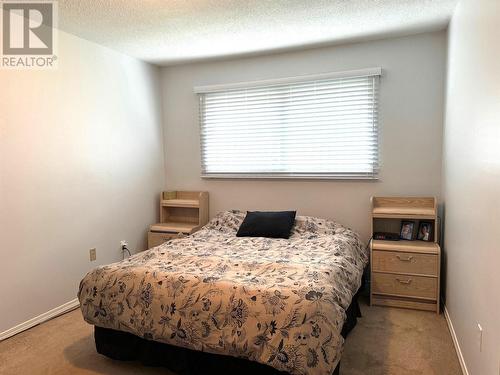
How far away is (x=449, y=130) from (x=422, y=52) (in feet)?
2.85

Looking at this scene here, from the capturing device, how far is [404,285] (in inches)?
121

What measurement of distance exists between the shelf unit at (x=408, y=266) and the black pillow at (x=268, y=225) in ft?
2.52

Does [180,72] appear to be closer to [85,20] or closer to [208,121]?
[208,121]

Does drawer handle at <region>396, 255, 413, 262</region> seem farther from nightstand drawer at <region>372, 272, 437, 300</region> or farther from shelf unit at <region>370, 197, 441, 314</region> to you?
nightstand drawer at <region>372, 272, 437, 300</region>

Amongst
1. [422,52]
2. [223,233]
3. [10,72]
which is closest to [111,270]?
[223,233]

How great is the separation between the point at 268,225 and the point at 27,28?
2584 mm

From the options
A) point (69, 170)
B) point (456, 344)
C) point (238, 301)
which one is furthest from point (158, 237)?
point (456, 344)

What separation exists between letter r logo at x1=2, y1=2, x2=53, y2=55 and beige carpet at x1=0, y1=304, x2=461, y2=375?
7.09 feet

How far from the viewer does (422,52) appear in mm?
3309

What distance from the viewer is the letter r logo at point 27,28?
268 cm

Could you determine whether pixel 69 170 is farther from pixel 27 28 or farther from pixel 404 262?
pixel 404 262

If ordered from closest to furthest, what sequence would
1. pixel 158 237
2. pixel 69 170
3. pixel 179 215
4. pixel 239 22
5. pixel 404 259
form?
1. pixel 239 22
2. pixel 404 259
3. pixel 69 170
4. pixel 158 237
5. pixel 179 215

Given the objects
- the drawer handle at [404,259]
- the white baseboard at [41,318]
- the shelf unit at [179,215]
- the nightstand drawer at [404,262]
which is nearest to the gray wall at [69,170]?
the white baseboard at [41,318]

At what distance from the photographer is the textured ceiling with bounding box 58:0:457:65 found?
2.65 m
